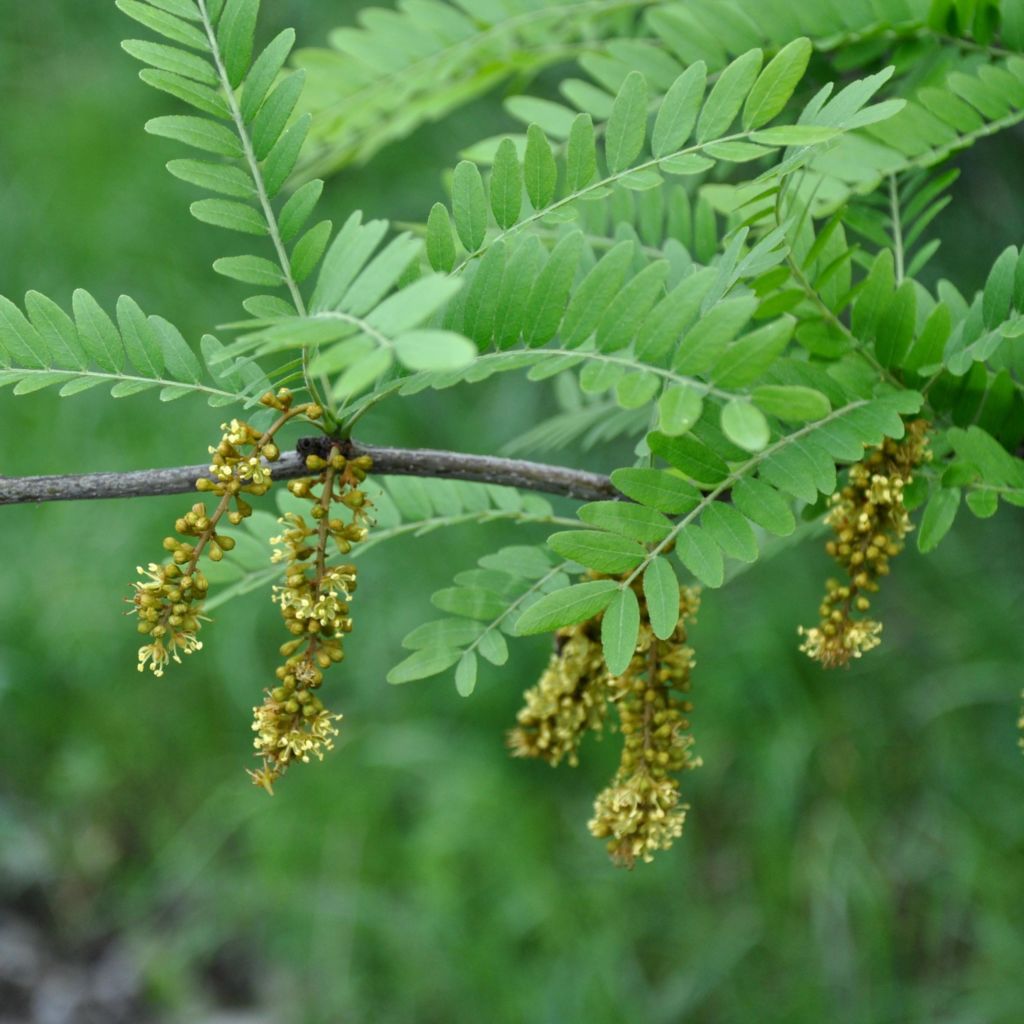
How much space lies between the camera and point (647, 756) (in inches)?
38.5

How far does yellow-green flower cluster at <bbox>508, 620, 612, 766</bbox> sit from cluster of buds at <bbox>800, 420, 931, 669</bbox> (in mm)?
194

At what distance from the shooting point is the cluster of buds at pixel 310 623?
87 cm

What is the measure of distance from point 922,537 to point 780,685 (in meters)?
2.35

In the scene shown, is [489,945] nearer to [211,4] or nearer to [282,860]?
[282,860]

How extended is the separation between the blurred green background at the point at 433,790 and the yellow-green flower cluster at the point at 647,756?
1985 mm

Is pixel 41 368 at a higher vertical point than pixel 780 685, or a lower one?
higher

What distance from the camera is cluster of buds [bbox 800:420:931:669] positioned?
94cm

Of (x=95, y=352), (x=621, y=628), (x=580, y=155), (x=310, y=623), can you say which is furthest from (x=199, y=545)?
(x=580, y=155)

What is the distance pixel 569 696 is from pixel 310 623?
0.28 m

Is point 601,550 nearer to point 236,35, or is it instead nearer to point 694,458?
point 694,458

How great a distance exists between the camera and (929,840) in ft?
10.2

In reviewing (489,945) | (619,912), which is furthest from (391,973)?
(619,912)

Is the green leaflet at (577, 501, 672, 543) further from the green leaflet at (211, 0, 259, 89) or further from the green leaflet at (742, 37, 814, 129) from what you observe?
the green leaflet at (211, 0, 259, 89)

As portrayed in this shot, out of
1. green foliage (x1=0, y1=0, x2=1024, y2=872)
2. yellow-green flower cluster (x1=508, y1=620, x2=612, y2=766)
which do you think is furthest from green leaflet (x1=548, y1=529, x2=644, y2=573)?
yellow-green flower cluster (x1=508, y1=620, x2=612, y2=766)
